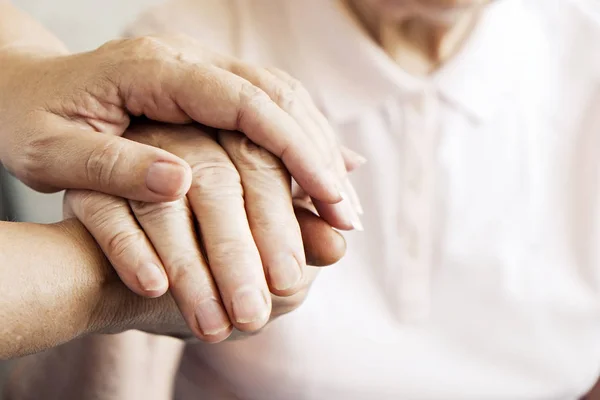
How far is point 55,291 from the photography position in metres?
0.50

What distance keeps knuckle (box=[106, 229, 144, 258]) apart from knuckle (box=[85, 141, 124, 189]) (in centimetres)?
5

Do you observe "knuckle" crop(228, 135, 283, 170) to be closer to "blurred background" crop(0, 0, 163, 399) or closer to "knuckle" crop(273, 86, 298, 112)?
"knuckle" crop(273, 86, 298, 112)

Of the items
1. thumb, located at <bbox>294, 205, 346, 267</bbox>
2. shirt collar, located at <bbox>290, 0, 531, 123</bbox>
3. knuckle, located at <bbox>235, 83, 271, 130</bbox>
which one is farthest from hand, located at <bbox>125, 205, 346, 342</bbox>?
shirt collar, located at <bbox>290, 0, 531, 123</bbox>

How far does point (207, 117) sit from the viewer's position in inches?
22.3

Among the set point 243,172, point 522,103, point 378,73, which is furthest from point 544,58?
point 243,172

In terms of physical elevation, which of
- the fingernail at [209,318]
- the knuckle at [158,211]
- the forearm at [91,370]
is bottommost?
the forearm at [91,370]

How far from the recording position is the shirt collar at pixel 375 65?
93cm

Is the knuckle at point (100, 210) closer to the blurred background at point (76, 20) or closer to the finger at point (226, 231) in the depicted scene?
the finger at point (226, 231)

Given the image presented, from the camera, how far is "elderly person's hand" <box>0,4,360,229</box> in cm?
54

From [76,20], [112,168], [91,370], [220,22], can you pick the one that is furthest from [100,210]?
[76,20]

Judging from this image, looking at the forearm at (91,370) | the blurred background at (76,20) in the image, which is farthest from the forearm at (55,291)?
the blurred background at (76,20)

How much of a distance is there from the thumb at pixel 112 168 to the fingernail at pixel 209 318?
87mm

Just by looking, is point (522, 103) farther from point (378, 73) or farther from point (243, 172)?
point (243, 172)

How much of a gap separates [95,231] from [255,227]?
132 millimetres
